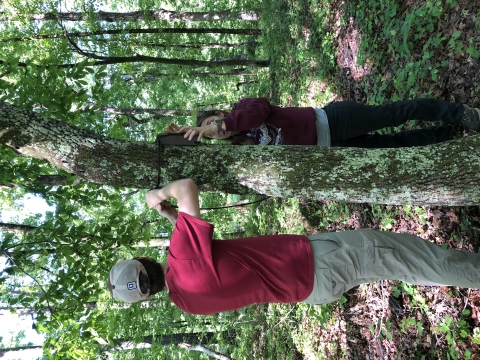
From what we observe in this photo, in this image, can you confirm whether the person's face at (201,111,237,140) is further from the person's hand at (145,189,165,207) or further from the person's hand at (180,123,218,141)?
the person's hand at (145,189,165,207)

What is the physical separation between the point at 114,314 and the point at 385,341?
6.00 meters

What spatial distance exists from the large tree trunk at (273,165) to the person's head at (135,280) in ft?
2.29

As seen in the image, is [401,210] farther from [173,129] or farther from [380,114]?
[173,129]

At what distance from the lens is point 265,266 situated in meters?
2.97

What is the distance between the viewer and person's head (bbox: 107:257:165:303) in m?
2.93

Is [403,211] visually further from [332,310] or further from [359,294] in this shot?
[332,310]

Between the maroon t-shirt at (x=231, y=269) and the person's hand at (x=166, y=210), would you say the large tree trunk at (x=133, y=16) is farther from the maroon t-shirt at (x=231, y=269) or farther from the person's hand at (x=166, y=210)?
the maroon t-shirt at (x=231, y=269)

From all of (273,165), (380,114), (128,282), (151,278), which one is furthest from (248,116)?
(128,282)

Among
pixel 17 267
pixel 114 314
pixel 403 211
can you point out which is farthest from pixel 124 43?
pixel 403 211

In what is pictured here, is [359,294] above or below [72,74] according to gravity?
below

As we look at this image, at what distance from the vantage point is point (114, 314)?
26.8 ft

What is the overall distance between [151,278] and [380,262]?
2.01m

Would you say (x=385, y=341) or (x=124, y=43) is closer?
(x=385, y=341)

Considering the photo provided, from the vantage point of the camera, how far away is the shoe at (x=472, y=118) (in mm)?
3650
